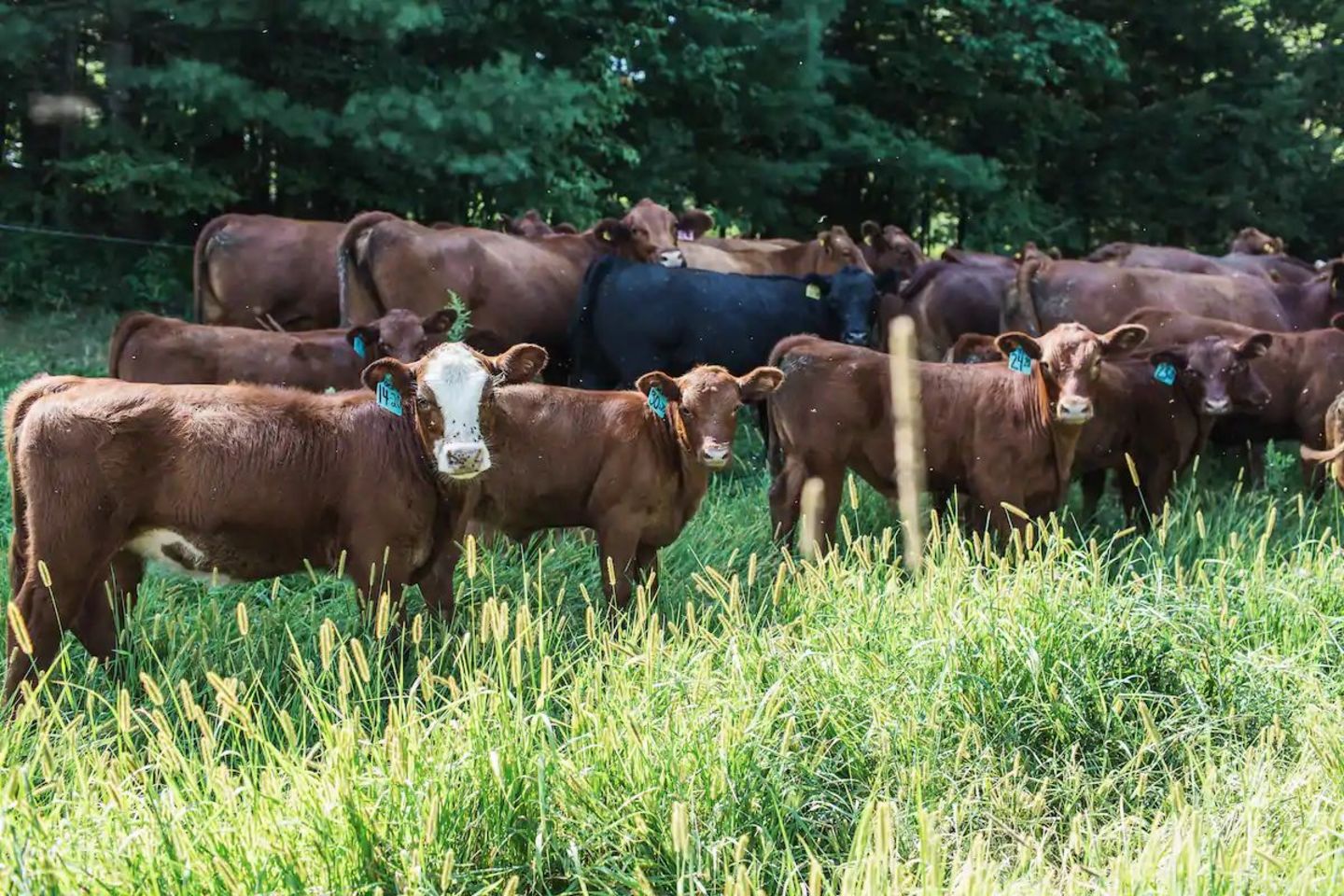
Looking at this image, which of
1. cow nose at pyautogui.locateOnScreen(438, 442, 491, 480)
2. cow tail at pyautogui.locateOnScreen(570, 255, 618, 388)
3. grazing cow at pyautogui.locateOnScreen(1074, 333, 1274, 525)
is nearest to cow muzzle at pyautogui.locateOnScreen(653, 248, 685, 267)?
cow tail at pyautogui.locateOnScreen(570, 255, 618, 388)

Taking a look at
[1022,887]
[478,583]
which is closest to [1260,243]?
[478,583]

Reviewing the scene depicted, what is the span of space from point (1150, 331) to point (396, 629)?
248 inches

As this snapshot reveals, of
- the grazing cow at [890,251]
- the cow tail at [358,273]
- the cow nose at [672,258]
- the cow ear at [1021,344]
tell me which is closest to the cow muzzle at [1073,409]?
the cow ear at [1021,344]

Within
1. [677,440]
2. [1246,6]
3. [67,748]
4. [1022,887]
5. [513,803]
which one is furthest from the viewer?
[1246,6]

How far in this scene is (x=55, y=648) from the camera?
5.17 m

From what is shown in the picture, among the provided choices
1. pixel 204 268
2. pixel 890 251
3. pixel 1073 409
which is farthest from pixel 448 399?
pixel 890 251

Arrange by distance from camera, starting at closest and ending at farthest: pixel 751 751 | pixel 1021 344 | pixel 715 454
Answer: pixel 751 751, pixel 715 454, pixel 1021 344

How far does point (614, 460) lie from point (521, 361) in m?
0.78

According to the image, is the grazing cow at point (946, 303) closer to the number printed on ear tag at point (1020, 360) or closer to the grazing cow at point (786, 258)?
the grazing cow at point (786, 258)

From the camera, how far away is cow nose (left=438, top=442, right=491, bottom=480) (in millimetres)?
5359

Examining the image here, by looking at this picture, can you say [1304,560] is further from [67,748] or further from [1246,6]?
[1246,6]

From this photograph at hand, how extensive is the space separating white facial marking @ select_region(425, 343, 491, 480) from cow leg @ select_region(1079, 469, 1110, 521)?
16.2 ft

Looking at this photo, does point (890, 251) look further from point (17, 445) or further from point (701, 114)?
point (17, 445)

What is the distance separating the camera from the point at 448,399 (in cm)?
555
